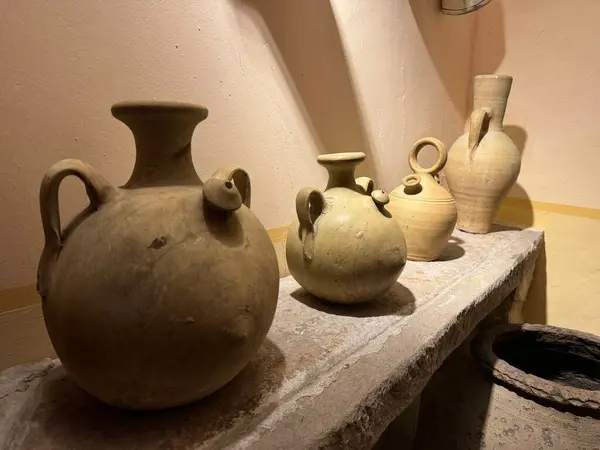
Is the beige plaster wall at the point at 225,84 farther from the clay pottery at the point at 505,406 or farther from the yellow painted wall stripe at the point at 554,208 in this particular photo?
the clay pottery at the point at 505,406

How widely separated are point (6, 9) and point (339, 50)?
0.87m

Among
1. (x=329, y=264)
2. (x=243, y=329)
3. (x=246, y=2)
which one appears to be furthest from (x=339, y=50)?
(x=243, y=329)

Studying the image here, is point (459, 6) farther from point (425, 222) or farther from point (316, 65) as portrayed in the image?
point (425, 222)

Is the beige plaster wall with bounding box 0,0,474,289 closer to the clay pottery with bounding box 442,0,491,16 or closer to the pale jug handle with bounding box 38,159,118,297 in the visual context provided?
the clay pottery with bounding box 442,0,491,16

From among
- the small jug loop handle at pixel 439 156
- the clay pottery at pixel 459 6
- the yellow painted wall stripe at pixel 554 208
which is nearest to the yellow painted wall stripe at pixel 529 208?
the yellow painted wall stripe at pixel 554 208

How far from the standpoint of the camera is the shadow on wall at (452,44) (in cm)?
169

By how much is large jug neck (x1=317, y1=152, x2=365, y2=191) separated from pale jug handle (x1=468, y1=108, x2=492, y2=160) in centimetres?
72

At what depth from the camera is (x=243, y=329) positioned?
608 mm

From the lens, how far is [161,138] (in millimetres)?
648

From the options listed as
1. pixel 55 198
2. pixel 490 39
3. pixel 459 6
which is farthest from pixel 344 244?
pixel 490 39

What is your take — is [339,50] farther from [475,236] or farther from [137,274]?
[137,274]

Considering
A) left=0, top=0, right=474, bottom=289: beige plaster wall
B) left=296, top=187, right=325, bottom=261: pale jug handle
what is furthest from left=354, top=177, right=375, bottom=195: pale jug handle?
left=0, top=0, right=474, bottom=289: beige plaster wall

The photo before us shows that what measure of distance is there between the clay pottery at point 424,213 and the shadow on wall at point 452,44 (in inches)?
24.0

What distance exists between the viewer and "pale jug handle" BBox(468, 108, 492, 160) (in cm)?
154
